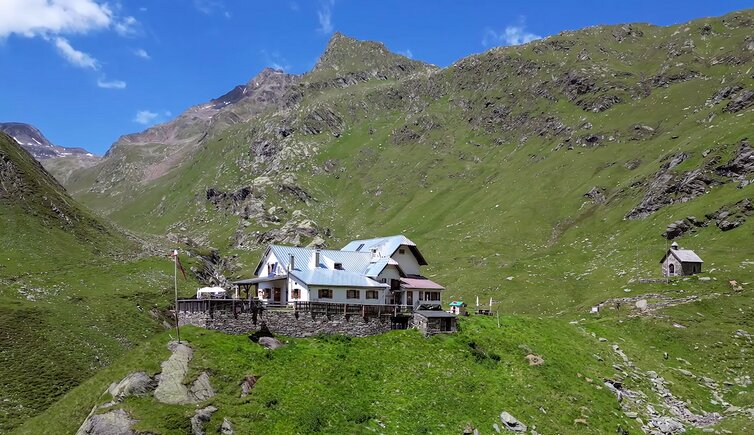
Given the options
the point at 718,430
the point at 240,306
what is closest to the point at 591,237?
the point at 718,430

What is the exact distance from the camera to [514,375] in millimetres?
51531

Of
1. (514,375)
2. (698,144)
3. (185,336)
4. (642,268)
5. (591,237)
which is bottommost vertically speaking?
(514,375)

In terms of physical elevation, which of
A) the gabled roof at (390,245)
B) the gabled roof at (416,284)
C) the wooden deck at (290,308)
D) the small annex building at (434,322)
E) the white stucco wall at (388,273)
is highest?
the gabled roof at (390,245)

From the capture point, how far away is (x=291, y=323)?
5356 centimetres

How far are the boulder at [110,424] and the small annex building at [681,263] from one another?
300 feet

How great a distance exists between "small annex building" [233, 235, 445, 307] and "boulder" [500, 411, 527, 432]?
84.4 ft

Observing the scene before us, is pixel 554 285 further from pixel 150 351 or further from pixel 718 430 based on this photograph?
pixel 150 351

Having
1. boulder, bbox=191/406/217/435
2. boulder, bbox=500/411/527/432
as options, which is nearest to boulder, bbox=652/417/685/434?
boulder, bbox=500/411/527/432

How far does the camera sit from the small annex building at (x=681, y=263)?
9531 centimetres

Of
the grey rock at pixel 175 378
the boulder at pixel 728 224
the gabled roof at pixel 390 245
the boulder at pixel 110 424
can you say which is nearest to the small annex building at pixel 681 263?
the boulder at pixel 728 224

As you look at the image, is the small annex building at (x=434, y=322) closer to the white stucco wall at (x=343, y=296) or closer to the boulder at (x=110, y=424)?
the white stucco wall at (x=343, y=296)

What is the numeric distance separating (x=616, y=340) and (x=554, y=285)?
58364mm

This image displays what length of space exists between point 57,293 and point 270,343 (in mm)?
74290

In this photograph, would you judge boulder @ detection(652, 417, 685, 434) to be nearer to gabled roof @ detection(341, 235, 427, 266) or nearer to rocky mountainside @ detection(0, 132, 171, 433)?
gabled roof @ detection(341, 235, 427, 266)
